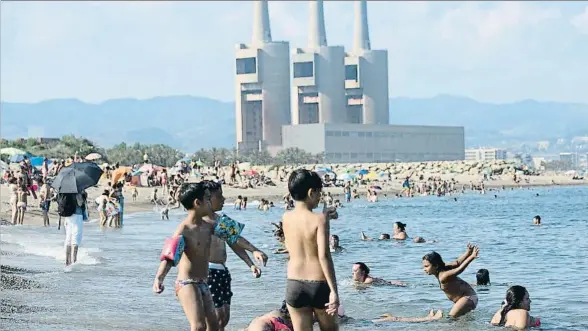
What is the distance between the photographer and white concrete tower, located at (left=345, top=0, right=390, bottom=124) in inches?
7121

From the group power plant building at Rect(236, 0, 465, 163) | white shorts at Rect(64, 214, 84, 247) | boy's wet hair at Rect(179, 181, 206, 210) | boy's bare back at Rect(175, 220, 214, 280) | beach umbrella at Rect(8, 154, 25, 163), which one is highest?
power plant building at Rect(236, 0, 465, 163)

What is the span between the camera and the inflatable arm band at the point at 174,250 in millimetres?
7805

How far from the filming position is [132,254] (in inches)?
877

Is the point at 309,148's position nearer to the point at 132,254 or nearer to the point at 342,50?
the point at 342,50

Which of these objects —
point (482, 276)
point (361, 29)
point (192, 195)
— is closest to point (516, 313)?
point (482, 276)

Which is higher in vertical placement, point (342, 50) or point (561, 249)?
point (342, 50)

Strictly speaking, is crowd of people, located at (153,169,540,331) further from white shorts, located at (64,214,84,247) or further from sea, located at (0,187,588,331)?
white shorts, located at (64,214,84,247)

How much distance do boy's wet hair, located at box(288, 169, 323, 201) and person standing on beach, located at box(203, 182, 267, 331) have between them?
0.99 metres

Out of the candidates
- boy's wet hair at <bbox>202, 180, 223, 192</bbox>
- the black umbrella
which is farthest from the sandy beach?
boy's wet hair at <bbox>202, 180, 223, 192</bbox>

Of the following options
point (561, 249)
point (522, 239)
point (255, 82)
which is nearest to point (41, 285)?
point (561, 249)

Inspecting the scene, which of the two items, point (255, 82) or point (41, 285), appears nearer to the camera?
point (41, 285)

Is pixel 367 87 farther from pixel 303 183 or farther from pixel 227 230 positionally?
pixel 303 183

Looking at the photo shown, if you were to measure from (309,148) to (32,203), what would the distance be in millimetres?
114736

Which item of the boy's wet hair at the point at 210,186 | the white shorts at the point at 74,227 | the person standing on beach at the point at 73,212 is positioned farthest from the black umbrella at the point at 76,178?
the boy's wet hair at the point at 210,186
